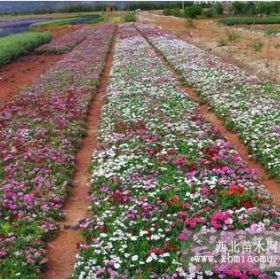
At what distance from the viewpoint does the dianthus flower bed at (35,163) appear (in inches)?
367

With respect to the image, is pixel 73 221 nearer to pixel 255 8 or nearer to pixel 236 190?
pixel 236 190

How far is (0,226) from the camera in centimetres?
1012

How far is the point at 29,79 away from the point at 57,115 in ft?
42.0

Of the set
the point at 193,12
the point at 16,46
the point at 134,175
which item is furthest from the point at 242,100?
the point at 193,12

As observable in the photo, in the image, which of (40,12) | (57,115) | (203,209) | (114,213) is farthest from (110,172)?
(40,12)

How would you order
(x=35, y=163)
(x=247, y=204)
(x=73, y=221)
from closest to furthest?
1. (x=247, y=204)
2. (x=73, y=221)
3. (x=35, y=163)

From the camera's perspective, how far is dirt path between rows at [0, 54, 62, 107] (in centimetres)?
2698

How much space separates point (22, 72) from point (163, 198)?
2540cm

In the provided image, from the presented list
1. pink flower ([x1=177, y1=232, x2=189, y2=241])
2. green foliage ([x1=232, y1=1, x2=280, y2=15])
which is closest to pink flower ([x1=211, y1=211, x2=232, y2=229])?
pink flower ([x1=177, y1=232, x2=189, y2=241])

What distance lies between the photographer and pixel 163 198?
10891mm

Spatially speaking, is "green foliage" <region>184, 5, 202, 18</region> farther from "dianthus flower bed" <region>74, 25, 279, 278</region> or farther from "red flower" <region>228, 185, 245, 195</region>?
"red flower" <region>228, 185, 245, 195</region>

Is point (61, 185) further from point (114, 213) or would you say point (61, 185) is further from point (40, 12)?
point (40, 12)

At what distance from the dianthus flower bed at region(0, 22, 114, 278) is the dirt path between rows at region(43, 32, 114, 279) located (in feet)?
0.65

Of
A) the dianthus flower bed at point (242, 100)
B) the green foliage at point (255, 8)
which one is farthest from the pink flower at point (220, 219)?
the green foliage at point (255, 8)
